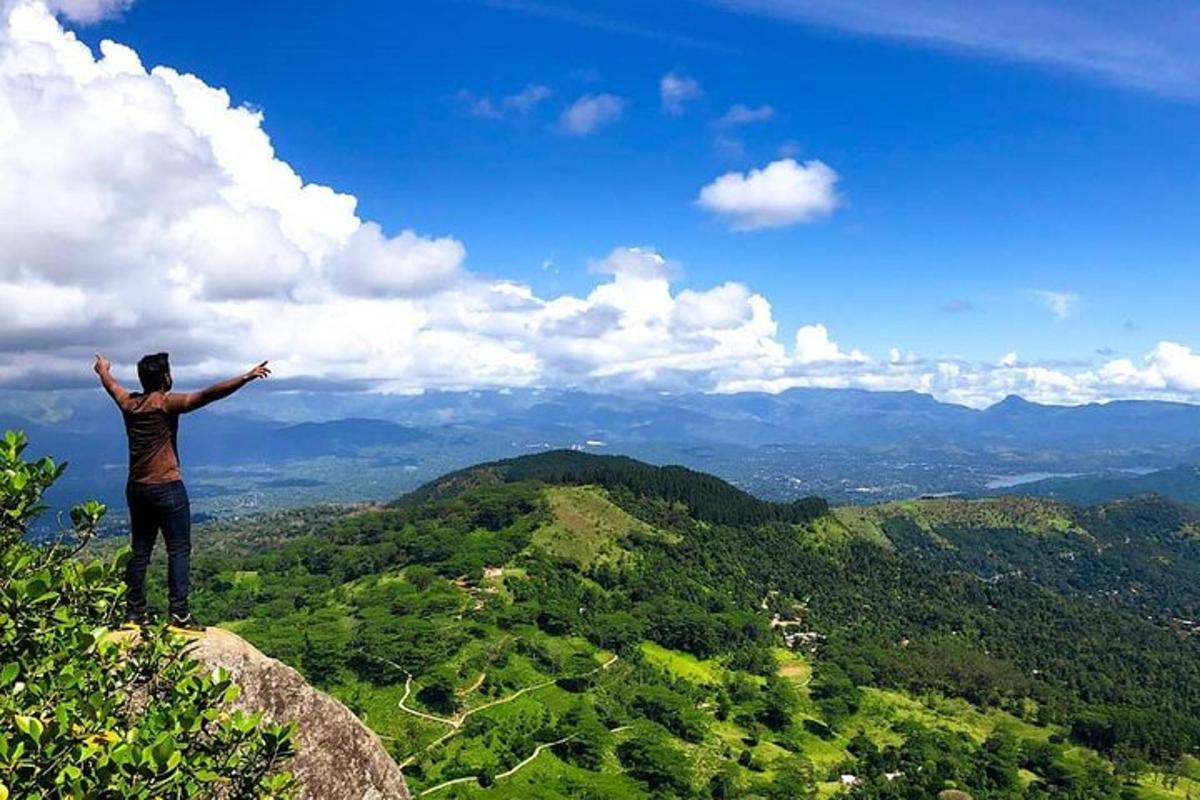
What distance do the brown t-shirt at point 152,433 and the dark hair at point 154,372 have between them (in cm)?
12

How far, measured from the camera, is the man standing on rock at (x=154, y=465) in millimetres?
10094

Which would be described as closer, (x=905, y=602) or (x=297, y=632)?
(x=297, y=632)

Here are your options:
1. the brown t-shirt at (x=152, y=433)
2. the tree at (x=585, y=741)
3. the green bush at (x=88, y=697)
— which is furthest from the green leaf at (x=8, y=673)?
the tree at (x=585, y=741)

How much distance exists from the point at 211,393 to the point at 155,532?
7.67 feet

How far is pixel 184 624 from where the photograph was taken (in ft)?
34.8

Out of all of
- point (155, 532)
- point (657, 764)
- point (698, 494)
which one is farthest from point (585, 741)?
point (698, 494)

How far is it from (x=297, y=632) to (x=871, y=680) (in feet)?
262

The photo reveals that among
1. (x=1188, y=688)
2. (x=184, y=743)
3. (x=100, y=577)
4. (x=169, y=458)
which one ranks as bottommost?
(x=1188, y=688)

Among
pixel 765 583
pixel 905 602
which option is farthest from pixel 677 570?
pixel 905 602

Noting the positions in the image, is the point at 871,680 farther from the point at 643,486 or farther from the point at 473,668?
the point at 643,486

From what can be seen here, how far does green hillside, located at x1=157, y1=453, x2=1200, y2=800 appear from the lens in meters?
75.9

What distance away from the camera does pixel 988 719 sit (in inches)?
4210

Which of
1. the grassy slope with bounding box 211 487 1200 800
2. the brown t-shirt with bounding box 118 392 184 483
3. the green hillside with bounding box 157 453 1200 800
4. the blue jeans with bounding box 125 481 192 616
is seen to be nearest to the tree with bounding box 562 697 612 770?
the green hillside with bounding box 157 453 1200 800

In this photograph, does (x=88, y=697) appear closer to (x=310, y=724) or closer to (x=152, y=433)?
(x=152, y=433)
